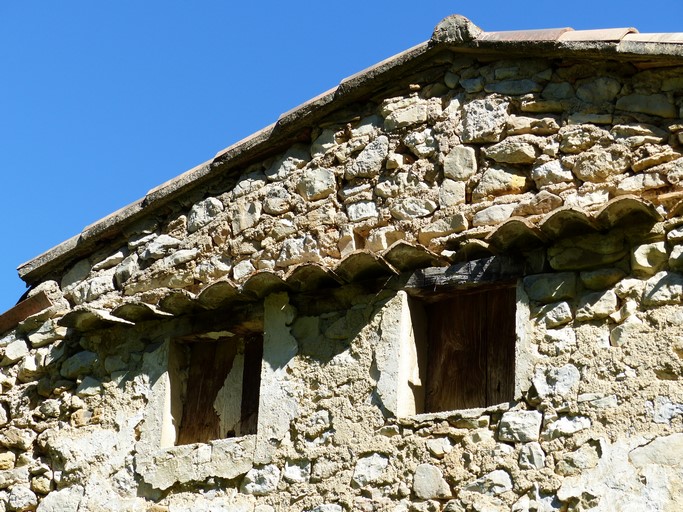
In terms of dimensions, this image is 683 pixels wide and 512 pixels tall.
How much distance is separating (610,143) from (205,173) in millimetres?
A: 2407

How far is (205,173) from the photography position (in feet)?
21.9

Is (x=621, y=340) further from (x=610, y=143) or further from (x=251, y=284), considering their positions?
(x=251, y=284)

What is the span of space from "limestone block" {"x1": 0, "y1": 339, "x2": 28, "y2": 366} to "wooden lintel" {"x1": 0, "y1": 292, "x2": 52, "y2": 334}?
0.15 m

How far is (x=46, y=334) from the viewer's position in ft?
22.7

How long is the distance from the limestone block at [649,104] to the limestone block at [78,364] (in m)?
3.27

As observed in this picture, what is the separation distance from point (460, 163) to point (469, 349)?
0.94 m

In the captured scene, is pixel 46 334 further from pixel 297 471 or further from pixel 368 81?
pixel 368 81

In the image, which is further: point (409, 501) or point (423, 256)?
point (423, 256)

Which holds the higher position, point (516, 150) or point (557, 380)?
point (516, 150)

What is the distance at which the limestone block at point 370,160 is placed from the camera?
20.0 feet

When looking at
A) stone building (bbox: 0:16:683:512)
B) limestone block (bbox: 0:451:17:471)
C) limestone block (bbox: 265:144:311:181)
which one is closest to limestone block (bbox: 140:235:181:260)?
stone building (bbox: 0:16:683:512)

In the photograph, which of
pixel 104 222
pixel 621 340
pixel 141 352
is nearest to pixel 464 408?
pixel 621 340

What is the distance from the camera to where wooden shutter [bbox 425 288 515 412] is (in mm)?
5426

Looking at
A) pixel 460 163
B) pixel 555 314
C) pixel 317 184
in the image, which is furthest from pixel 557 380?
pixel 317 184
